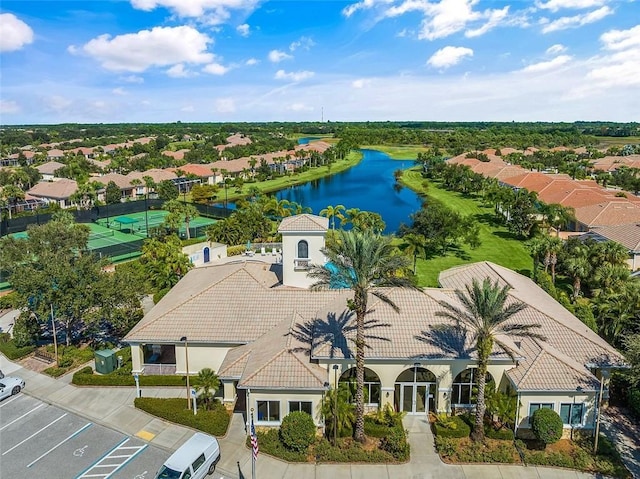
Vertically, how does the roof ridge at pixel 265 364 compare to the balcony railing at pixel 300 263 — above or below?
below

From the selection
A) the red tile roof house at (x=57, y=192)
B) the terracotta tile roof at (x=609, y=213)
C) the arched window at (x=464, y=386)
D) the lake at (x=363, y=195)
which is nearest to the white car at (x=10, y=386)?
the arched window at (x=464, y=386)

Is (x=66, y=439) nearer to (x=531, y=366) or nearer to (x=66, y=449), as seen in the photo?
(x=66, y=449)

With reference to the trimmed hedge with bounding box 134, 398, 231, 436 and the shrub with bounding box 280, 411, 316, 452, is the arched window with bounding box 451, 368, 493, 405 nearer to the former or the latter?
the shrub with bounding box 280, 411, 316, 452

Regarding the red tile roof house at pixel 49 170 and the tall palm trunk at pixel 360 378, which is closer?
the tall palm trunk at pixel 360 378

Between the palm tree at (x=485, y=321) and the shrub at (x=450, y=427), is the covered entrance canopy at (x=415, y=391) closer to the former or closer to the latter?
the shrub at (x=450, y=427)

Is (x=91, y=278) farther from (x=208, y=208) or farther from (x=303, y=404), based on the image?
(x=208, y=208)

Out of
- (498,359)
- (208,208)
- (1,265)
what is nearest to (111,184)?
(208,208)
